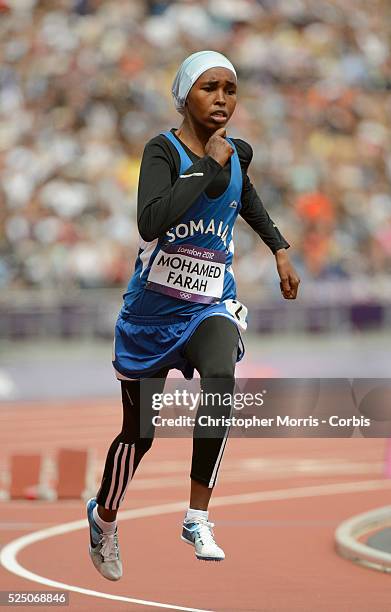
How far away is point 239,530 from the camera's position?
8.41m

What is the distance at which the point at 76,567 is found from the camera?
7133 mm

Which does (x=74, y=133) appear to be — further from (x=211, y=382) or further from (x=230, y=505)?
(x=211, y=382)

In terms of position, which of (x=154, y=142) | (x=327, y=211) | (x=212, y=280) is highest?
(x=327, y=211)

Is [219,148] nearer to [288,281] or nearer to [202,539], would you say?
[288,281]

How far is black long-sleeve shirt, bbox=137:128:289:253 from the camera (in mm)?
4801

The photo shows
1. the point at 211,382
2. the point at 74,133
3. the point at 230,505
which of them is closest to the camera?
the point at 211,382

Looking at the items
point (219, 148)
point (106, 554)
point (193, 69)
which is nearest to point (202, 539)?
point (106, 554)


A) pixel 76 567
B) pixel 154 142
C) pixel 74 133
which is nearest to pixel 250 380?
pixel 154 142

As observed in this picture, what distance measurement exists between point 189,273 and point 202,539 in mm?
1004

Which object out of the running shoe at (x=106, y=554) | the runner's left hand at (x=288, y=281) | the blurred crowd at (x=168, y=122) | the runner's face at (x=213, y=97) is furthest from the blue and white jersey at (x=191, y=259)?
the blurred crowd at (x=168, y=122)

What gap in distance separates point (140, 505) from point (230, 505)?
65 centimetres

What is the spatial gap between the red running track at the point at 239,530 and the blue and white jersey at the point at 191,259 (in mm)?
1443

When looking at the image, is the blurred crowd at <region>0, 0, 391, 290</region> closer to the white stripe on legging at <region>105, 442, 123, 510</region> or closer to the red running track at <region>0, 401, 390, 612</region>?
the red running track at <region>0, 401, 390, 612</region>

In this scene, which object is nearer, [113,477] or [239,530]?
[113,477]
